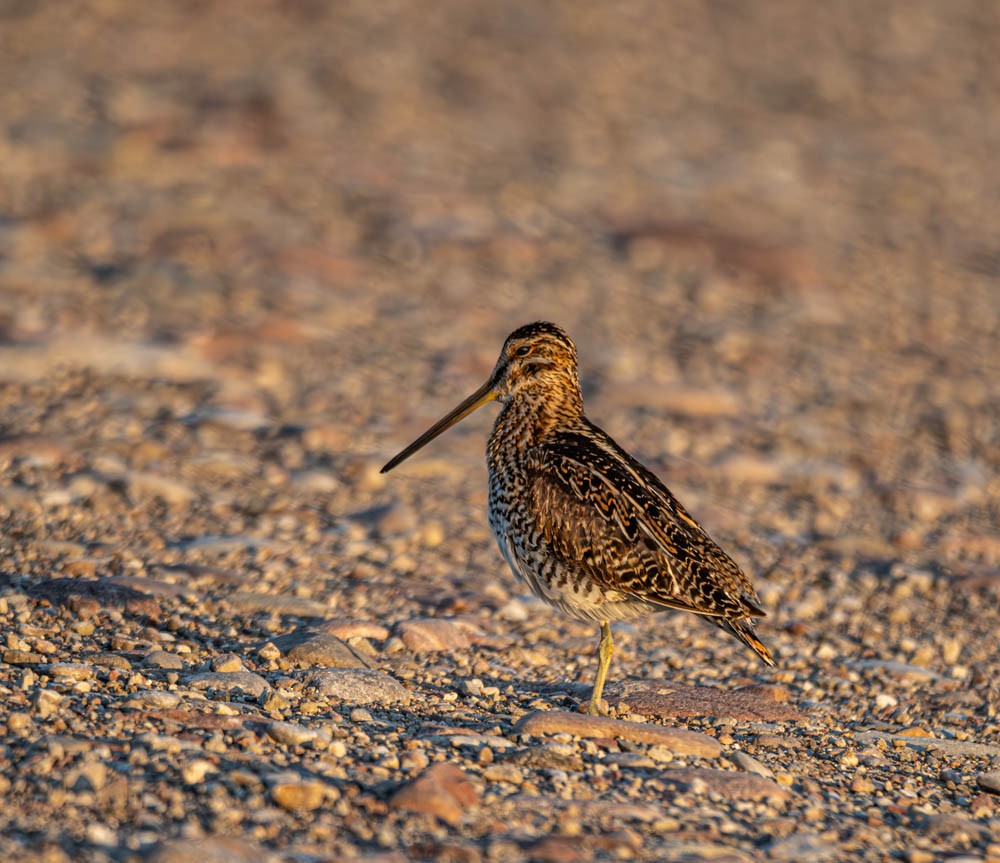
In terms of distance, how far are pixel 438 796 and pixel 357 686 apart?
1.32m

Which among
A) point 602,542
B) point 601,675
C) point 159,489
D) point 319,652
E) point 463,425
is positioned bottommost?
point 463,425

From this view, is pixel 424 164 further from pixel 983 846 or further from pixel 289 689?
pixel 983 846

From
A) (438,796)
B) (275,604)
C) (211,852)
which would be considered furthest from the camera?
(275,604)

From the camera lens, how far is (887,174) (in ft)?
59.2

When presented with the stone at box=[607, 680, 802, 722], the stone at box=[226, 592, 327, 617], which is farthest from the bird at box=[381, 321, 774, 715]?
the stone at box=[226, 592, 327, 617]

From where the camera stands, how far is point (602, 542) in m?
6.50

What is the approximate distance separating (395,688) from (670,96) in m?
15.3

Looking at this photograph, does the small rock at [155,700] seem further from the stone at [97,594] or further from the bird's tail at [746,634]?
the bird's tail at [746,634]

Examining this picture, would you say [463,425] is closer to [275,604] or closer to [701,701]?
[275,604]

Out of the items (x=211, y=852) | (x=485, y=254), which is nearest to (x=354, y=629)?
(x=211, y=852)

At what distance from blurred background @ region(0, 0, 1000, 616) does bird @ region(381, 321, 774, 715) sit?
187 centimetres

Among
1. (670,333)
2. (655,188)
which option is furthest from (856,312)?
(655,188)

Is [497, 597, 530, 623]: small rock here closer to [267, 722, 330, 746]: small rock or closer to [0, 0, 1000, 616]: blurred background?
[0, 0, 1000, 616]: blurred background

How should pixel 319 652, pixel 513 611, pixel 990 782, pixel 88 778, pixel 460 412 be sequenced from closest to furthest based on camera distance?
pixel 88 778 < pixel 990 782 < pixel 319 652 < pixel 460 412 < pixel 513 611
